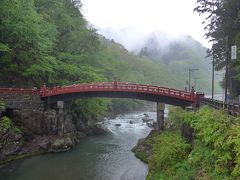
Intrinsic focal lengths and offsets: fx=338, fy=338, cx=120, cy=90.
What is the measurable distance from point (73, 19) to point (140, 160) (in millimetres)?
31784

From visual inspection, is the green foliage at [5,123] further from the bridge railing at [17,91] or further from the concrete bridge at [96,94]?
the bridge railing at [17,91]

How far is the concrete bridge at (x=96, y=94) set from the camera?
1556 inches

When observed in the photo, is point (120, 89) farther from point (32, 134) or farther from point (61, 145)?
point (32, 134)

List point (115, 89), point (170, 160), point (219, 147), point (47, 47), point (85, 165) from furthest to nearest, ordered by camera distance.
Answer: point (47, 47), point (115, 89), point (85, 165), point (170, 160), point (219, 147)

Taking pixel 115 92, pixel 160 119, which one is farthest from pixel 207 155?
pixel 115 92

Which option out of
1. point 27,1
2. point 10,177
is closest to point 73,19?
point 27,1

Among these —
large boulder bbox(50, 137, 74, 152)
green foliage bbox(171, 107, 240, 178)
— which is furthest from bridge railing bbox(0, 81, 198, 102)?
green foliage bbox(171, 107, 240, 178)

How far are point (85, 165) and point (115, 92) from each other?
1203cm

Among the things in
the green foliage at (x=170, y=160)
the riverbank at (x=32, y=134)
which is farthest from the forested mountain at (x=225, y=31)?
the riverbank at (x=32, y=134)

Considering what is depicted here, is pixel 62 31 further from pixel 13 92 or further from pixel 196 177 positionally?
pixel 196 177

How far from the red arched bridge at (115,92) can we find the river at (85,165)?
670 cm

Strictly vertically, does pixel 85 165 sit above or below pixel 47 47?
below

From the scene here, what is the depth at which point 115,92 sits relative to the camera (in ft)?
143

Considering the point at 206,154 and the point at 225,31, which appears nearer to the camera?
the point at 206,154
